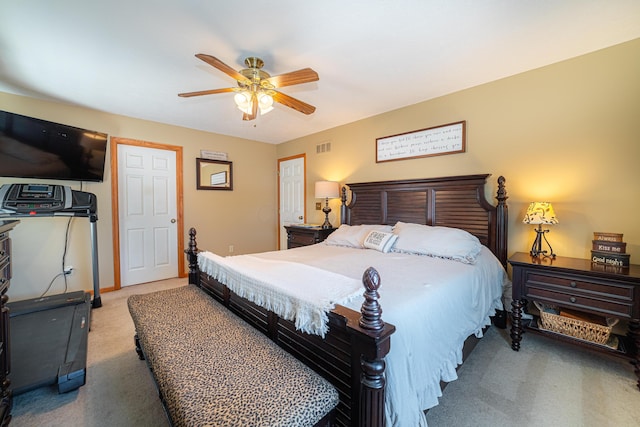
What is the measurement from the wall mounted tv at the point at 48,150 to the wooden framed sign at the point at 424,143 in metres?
3.79

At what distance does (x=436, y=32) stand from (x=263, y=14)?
1258 mm

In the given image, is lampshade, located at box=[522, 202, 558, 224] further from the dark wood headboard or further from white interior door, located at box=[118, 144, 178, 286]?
white interior door, located at box=[118, 144, 178, 286]

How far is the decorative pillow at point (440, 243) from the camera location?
2.28m

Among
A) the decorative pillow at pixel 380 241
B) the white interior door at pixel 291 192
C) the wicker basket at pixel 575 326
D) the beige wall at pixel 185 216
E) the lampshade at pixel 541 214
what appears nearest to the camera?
the wicker basket at pixel 575 326

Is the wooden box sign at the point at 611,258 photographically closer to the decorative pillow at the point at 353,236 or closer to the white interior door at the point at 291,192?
the decorative pillow at the point at 353,236

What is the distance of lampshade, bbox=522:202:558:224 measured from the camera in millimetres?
2150

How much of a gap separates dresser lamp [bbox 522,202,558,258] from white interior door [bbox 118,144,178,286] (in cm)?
465

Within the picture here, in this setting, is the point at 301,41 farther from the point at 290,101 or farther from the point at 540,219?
the point at 540,219

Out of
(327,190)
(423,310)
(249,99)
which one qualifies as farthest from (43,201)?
(423,310)

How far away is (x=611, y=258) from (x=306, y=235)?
10.5 ft

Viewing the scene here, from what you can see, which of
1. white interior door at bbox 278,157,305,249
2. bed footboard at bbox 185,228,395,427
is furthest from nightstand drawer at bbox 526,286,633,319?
white interior door at bbox 278,157,305,249

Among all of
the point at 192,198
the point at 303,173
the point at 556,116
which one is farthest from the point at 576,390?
the point at 192,198

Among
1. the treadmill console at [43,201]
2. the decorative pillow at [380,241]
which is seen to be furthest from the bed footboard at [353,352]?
the treadmill console at [43,201]

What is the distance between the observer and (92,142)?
128 inches
